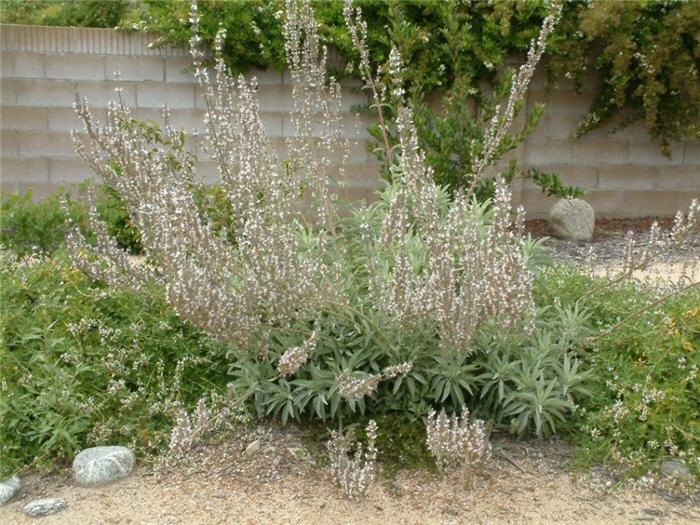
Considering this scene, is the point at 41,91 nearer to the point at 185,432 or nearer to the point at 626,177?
the point at 185,432

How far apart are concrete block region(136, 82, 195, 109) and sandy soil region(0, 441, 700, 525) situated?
5331 mm

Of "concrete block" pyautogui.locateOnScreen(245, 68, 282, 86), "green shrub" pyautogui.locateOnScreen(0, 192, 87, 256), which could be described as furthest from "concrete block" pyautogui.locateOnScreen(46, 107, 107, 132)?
"green shrub" pyautogui.locateOnScreen(0, 192, 87, 256)

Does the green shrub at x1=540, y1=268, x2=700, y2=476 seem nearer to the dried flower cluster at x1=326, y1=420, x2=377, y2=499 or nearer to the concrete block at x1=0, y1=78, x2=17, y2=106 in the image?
the dried flower cluster at x1=326, y1=420, x2=377, y2=499

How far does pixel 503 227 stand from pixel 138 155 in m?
1.78

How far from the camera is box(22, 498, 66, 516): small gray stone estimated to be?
2867 mm

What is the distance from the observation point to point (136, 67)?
304 inches

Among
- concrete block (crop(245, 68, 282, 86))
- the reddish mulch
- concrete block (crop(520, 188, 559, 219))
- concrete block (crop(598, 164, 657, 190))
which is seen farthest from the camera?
concrete block (crop(598, 164, 657, 190))

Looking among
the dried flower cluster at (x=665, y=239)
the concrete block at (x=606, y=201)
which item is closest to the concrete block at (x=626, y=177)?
the concrete block at (x=606, y=201)

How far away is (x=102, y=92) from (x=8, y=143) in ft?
3.78

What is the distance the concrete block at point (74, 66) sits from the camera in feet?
25.1

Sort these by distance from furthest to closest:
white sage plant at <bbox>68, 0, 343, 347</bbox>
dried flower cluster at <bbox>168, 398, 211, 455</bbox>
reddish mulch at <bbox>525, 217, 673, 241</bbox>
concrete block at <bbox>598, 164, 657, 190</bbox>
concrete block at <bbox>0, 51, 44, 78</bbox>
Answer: concrete block at <bbox>598, 164, 657, 190</bbox> < reddish mulch at <bbox>525, 217, 673, 241</bbox> < concrete block at <bbox>0, 51, 44, 78</bbox> < white sage plant at <bbox>68, 0, 343, 347</bbox> < dried flower cluster at <bbox>168, 398, 211, 455</bbox>

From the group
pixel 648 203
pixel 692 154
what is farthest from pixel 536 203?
pixel 692 154

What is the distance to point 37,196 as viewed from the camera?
7.86 meters

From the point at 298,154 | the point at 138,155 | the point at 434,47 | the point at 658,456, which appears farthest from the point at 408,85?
the point at 658,456
